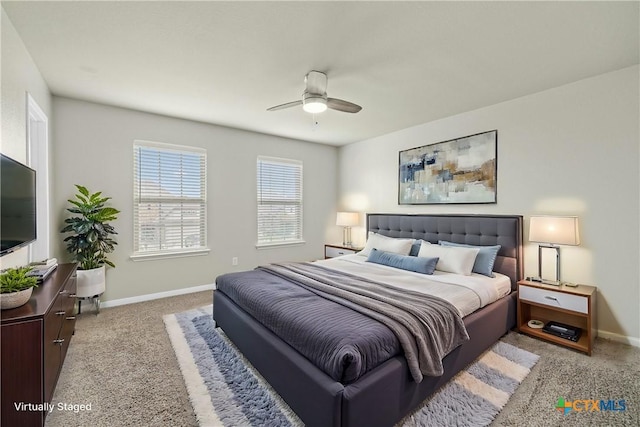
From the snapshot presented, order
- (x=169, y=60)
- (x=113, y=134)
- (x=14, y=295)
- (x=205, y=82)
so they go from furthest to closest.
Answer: (x=113, y=134), (x=205, y=82), (x=169, y=60), (x=14, y=295)

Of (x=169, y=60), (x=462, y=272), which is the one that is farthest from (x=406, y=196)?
(x=169, y=60)

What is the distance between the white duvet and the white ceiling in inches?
79.2

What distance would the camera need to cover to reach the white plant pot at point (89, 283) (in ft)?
10.2

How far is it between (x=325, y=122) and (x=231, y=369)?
3.38 m

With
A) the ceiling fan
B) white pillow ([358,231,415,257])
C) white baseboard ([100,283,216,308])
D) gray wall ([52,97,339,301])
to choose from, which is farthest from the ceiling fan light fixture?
white baseboard ([100,283,216,308])

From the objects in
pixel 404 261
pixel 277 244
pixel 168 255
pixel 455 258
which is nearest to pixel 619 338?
pixel 455 258

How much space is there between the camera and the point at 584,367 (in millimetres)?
2318

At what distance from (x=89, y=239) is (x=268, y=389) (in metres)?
2.66

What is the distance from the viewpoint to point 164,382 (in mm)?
2100

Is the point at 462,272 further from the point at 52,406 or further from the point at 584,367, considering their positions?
the point at 52,406

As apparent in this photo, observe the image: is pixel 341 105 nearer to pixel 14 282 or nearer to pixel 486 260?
pixel 486 260

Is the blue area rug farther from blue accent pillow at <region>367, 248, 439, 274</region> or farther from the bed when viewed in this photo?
blue accent pillow at <region>367, 248, 439, 274</region>

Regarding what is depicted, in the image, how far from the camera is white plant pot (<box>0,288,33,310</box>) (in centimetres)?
146

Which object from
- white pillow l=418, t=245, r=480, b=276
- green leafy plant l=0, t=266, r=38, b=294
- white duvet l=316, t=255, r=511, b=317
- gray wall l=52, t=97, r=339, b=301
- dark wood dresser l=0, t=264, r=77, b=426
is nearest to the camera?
dark wood dresser l=0, t=264, r=77, b=426
